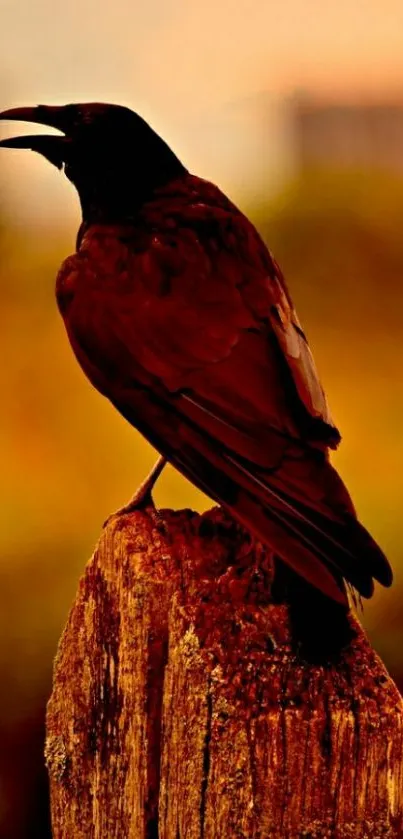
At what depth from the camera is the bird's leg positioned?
2.15 meters

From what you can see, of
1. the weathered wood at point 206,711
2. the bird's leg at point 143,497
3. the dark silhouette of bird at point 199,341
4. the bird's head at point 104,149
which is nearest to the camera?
the weathered wood at point 206,711

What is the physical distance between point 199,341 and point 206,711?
2.30 ft

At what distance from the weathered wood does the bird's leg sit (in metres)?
0.16

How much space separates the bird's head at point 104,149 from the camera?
2.38 m

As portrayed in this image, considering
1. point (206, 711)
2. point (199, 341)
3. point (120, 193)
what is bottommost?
point (206, 711)

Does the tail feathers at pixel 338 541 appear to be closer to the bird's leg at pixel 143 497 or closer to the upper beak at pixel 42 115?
the bird's leg at pixel 143 497

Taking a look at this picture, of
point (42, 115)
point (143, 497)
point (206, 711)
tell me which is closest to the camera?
point (206, 711)

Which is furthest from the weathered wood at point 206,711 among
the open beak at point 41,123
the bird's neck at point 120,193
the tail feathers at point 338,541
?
the open beak at point 41,123

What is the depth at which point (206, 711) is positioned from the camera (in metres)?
1.62

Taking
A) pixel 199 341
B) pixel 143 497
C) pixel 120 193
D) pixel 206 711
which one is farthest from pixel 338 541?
pixel 120 193

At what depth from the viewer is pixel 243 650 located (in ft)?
5.42

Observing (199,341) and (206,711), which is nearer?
(206,711)

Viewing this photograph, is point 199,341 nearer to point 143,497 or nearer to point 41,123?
point 143,497

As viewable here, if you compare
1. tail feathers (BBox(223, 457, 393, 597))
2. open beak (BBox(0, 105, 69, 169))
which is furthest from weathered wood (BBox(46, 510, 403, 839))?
open beak (BBox(0, 105, 69, 169))
